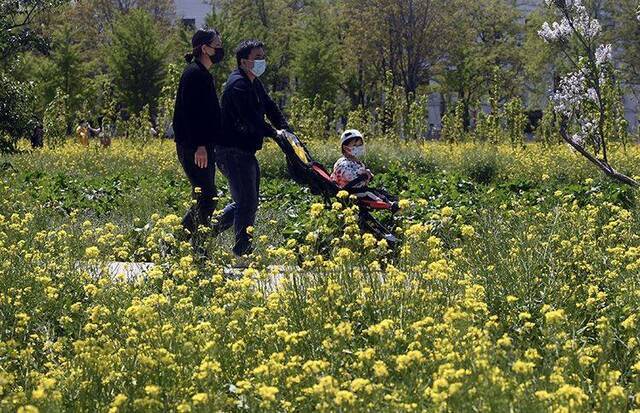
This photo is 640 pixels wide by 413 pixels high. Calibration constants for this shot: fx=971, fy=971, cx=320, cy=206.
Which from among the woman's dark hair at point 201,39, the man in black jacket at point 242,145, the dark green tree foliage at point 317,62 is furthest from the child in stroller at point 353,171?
the dark green tree foliage at point 317,62

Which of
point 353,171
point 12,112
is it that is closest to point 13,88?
point 12,112

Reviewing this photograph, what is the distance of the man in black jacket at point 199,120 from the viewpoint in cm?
706

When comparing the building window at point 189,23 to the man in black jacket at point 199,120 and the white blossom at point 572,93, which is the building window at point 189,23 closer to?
the white blossom at point 572,93

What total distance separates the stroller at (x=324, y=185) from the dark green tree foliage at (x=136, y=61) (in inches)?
1136

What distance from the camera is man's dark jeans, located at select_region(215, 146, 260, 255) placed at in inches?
285

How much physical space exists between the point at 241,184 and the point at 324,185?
671mm

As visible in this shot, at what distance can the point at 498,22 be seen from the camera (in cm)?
4388

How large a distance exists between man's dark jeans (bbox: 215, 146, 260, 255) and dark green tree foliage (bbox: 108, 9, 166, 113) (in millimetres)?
28959

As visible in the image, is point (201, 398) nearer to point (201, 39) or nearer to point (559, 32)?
point (559, 32)

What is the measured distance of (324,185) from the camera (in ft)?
24.6

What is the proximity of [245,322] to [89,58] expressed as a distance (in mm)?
42797

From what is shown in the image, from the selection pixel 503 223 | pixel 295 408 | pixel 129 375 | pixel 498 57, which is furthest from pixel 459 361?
pixel 498 57


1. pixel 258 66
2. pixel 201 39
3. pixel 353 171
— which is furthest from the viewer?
pixel 353 171

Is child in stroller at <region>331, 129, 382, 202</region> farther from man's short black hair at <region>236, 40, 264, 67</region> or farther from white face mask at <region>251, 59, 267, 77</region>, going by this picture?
man's short black hair at <region>236, 40, 264, 67</region>
